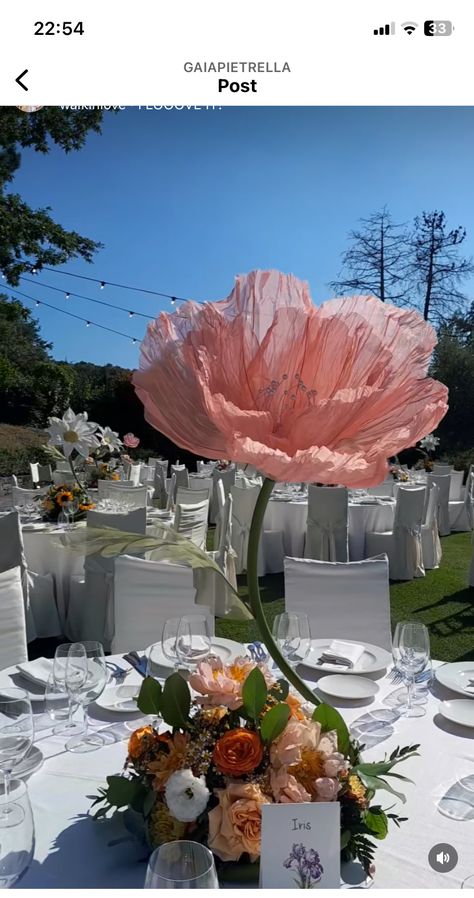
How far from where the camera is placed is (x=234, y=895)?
0.78 m

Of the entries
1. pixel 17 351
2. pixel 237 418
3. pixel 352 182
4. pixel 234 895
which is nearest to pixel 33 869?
pixel 234 895

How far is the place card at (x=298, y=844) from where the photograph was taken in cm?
84

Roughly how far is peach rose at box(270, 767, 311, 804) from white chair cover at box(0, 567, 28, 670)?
1.66m

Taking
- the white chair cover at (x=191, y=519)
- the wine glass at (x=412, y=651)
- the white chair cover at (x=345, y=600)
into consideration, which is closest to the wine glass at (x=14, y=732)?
the wine glass at (x=412, y=651)

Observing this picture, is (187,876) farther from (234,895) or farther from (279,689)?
(279,689)

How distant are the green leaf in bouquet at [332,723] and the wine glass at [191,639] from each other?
48cm

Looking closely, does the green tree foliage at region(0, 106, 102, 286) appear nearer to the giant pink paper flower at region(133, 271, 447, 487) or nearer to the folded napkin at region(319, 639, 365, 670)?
the folded napkin at region(319, 639, 365, 670)

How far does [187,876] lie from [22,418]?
69.9ft

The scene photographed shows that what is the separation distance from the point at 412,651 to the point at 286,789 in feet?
2.89

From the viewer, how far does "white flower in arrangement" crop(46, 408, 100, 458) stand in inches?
192

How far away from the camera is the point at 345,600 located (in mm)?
2674
